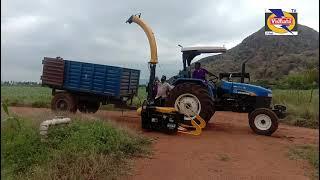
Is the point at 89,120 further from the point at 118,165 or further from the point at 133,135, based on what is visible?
the point at 118,165

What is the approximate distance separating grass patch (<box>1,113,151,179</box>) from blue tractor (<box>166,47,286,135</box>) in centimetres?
292

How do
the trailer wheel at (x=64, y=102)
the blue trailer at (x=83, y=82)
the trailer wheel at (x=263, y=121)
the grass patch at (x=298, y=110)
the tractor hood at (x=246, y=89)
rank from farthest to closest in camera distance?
the grass patch at (x=298, y=110) → the trailer wheel at (x=64, y=102) → the blue trailer at (x=83, y=82) → the tractor hood at (x=246, y=89) → the trailer wheel at (x=263, y=121)

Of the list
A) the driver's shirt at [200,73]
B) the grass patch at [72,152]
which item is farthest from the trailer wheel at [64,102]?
the grass patch at [72,152]

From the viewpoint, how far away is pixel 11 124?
216 cm

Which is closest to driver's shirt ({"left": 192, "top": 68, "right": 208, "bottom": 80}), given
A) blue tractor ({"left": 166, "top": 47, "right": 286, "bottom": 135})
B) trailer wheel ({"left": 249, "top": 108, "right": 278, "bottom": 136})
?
blue tractor ({"left": 166, "top": 47, "right": 286, "bottom": 135})

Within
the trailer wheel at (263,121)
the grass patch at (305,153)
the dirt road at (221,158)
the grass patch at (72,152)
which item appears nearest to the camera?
Result: the grass patch at (72,152)

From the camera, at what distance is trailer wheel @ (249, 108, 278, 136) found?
449 inches

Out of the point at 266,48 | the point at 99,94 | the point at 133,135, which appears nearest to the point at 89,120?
the point at 133,135

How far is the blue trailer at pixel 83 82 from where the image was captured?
13.0 m

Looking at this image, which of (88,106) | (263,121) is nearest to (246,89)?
(263,121)

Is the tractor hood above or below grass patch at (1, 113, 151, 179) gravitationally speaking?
above

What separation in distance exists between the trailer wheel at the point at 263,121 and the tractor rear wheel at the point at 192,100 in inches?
43.9

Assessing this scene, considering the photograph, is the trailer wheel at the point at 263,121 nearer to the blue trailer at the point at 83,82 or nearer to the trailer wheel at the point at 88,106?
the blue trailer at the point at 83,82

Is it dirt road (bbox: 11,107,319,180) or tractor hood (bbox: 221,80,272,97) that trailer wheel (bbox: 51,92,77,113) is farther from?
tractor hood (bbox: 221,80,272,97)
